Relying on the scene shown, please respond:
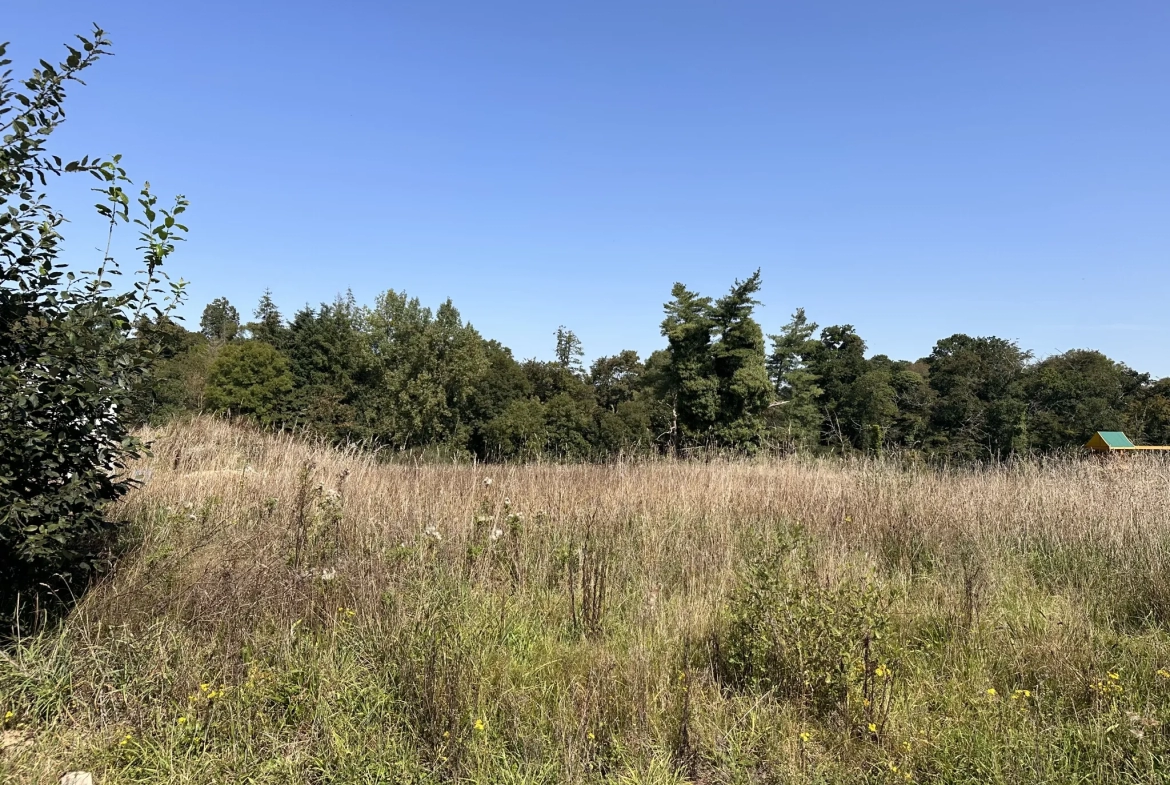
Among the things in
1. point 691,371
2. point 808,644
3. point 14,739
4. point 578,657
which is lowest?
point 14,739

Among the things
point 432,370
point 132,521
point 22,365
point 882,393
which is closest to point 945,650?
point 22,365

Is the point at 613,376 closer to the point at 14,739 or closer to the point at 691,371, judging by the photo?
the point at 691,371

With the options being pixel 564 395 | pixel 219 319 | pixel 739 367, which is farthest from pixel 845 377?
pixel 219 319

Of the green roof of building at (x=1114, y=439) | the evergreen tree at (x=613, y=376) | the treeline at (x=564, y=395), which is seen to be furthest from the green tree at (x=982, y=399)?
the evergreen tree at (x=613, y=376)

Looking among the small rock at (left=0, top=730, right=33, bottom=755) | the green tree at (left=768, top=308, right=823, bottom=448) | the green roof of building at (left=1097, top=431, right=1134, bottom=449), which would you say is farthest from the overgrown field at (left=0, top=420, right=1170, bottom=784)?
the green tree at (left=768, top=308, right=823, bottom=448)

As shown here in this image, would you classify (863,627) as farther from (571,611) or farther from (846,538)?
(846,538)

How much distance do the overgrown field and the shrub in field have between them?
1cm

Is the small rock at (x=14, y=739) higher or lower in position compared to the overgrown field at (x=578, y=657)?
lower

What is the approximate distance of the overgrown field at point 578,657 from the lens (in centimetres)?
248

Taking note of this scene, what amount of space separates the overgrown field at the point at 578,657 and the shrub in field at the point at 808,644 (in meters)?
0.01

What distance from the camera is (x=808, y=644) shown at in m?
3.03

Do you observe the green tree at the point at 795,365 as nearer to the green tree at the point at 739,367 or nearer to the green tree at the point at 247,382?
the green tree at the point at 739,367

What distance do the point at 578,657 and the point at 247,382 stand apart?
1801 inches

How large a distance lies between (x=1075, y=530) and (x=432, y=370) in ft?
143
